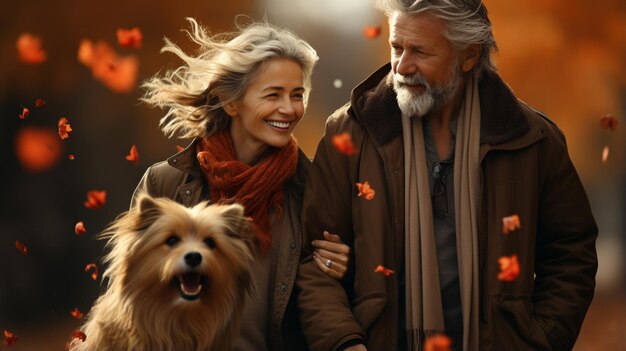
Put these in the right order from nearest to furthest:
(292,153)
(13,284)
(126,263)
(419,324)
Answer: (126,263) → (419,324) → (292,153) → (13,284)

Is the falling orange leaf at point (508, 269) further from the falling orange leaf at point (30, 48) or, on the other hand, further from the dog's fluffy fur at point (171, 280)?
the falling orange leaf at point (30, 48)

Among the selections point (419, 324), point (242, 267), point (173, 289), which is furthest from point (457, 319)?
point (173, 289)

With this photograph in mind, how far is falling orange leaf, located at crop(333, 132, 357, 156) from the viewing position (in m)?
5.22

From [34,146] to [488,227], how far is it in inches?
201

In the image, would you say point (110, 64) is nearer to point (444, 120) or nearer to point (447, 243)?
point (444, 120)

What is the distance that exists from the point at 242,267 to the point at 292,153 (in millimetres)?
911

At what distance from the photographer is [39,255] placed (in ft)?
29.2

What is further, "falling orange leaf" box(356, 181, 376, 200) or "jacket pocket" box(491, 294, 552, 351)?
"falling orange leaf" box(356, 181, 376, 200)

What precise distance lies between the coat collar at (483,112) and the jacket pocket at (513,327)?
0.79 m

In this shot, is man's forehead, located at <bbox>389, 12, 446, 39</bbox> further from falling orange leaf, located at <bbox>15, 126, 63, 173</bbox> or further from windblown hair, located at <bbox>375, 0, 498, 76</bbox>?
falling orange leaf, located at <bbox>15, 126, 63, 173</bbox>

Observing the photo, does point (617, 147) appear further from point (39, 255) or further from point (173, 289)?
point (173, 289)

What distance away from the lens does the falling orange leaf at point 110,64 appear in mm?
9039

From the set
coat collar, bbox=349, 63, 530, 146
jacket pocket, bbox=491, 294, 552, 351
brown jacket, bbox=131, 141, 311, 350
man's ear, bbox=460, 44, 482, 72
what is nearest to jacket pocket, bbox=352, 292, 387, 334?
brown jacket, bbox=131, 141, 311, 350

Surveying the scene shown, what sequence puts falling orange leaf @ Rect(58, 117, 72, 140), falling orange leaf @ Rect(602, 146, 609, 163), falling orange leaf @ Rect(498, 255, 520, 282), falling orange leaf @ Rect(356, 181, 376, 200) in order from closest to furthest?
falling orange leaf @ Rect(498, 255, 520, 282)
falling orange leaf @ Rect(356, 181, 376, 200)
falling orange leaf @ Rect(58, 117, 72, 140)
falling orange leaf @ Rect(602, 146, 609, 163)
